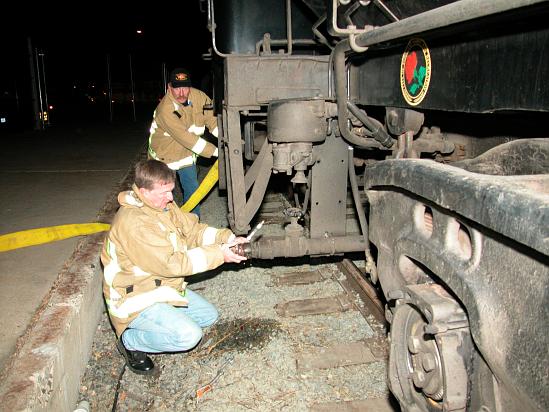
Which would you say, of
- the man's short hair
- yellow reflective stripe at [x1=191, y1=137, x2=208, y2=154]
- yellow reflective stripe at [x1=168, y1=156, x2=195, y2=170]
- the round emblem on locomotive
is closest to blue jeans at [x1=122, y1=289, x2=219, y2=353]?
the man's short hair

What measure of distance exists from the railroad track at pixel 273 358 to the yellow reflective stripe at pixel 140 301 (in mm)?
480

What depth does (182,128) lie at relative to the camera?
534 cm

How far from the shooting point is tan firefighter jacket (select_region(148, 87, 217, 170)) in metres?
5.35

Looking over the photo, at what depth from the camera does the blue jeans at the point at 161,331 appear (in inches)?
126

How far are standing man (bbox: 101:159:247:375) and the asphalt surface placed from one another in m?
0.59

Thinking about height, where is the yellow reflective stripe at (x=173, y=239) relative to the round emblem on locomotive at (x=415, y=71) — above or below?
below

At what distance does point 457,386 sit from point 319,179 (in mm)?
2313

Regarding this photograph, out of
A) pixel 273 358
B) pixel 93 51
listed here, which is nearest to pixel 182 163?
pixel 273 358

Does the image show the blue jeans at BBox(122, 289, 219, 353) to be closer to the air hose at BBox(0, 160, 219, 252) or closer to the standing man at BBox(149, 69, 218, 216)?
the air hose at BBox(0, 160, 219, 252)

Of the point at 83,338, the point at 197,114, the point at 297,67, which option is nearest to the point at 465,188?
the point at 297,67

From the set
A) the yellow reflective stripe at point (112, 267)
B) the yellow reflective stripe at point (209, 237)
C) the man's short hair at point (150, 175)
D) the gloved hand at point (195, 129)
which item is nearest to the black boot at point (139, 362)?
the yellow reflective stripe at point (112, 267)

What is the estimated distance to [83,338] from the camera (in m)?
3.30

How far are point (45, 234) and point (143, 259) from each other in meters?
1.97

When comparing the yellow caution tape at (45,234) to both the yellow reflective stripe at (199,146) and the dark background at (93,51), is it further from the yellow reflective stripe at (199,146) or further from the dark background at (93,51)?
the dark background at (93,51)
